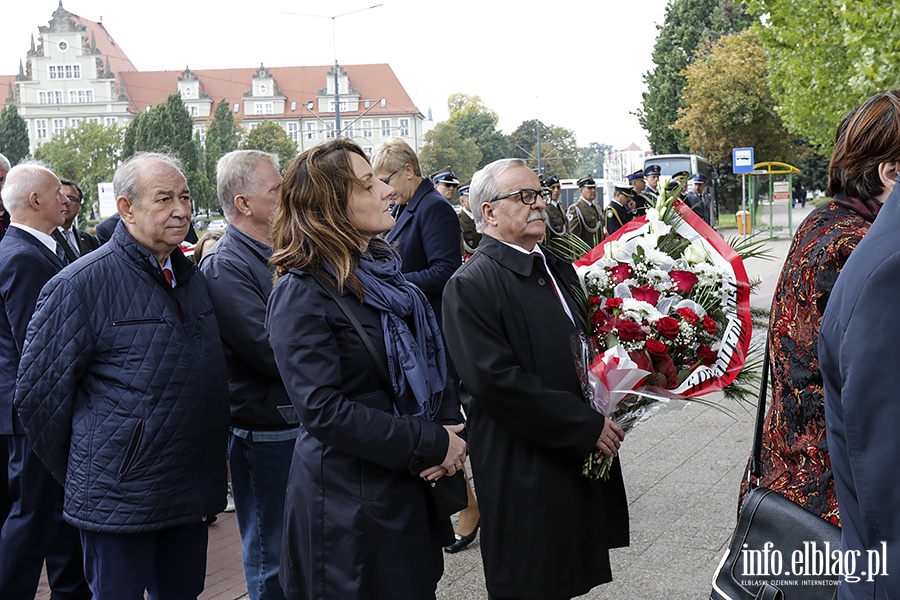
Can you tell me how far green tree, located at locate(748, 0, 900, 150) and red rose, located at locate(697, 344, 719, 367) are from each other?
10.8m

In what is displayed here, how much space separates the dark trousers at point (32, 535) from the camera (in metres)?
4.37

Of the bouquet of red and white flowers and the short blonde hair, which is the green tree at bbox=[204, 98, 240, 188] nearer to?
the short blonde hair

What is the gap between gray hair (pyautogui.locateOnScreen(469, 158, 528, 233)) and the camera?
3658 millimetres

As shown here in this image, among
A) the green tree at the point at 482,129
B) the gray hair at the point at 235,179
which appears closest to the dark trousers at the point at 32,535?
the gray hair at the point at 235,179

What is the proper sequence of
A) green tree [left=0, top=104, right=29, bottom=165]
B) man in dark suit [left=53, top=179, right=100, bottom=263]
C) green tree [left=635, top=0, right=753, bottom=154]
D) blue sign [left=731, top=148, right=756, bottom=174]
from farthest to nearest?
green tree [left=0, top=104, right=29, bottom=165]
green tree [left=635, top=0, right=753, bottom=154]
blue sign [left=731, top=148, right=756, bottom=174]
man in dark suit [left=53, top=179, right=100, bottom=263]

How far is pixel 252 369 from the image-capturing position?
3.97 meters

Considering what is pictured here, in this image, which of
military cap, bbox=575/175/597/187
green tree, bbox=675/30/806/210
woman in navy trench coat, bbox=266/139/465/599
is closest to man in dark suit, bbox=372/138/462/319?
woman in navy trench coat, bbox=266/139/465/599

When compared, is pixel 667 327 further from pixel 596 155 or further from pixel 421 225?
pixel 596 155

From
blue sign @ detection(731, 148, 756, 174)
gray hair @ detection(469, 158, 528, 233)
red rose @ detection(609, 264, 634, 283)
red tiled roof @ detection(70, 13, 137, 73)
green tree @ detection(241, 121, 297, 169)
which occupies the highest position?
red tiled roof @ detection(70, 13, 137, 73)

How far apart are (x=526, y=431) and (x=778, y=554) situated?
103cm

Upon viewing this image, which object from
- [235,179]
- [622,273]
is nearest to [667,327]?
[622,273]

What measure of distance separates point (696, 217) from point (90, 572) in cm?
258

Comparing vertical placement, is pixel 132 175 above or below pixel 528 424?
above

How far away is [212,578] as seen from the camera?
5043 millimetres
